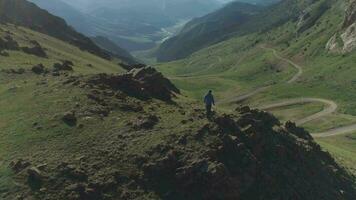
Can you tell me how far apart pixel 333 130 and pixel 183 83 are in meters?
87.1

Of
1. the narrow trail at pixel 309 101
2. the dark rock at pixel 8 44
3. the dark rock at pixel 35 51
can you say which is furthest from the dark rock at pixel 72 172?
the narrow trail at pixel 309 101

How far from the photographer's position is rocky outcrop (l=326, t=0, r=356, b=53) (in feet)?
551

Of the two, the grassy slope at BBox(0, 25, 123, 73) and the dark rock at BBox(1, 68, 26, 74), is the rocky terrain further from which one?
the grassy slope at BBox(0, 25, 123, 73)

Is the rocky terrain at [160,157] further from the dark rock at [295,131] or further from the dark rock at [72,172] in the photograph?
the dark rock at [295,131]

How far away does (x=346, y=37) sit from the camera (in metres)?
173

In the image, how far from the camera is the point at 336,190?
42.7m

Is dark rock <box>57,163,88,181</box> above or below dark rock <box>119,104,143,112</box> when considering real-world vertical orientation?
below

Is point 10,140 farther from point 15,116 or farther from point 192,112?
point 192,112

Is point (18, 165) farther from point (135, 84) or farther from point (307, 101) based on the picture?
point (307, 101)

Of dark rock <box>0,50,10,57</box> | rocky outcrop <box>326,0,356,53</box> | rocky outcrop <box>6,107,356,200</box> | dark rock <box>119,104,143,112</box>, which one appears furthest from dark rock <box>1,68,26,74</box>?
rocky outcrop <box>326,0,356,53</box>

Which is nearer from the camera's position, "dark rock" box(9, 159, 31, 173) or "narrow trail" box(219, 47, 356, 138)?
"dark rock" box(9, 159, 31, 173)

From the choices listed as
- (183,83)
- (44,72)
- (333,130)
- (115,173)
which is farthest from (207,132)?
(183,83)

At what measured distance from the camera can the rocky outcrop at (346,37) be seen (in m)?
168

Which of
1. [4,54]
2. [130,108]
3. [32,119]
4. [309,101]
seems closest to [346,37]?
[309,101]
